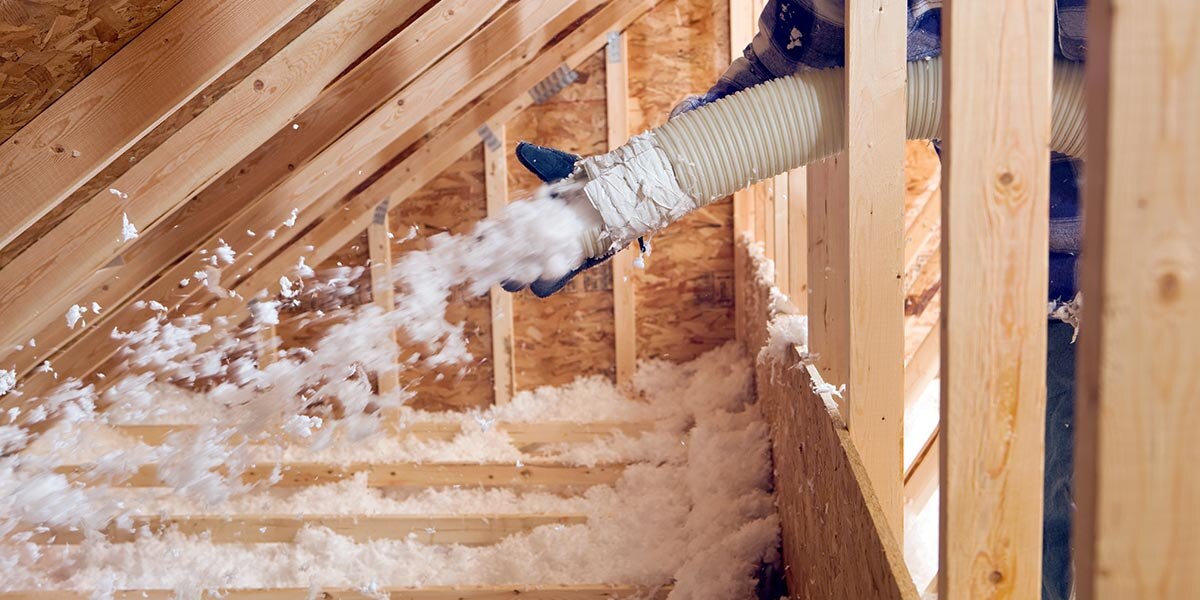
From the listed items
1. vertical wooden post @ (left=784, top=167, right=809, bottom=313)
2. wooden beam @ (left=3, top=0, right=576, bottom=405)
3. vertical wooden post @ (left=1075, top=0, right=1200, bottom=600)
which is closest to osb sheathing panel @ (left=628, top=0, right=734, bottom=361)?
wooden beam @ (left=3, top=0, right=576, bottom=405)

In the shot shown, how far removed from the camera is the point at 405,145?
3.99 m

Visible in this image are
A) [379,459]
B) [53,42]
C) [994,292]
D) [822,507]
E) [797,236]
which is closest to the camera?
[994,292]

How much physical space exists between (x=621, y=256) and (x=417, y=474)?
5.14ft

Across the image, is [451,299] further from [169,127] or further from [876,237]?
[876,237]

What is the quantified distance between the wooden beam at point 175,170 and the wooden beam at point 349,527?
46.7 inches

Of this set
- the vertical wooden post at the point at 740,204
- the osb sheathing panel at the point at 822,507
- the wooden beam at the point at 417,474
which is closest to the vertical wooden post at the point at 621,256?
the vertical wooden post at the point at 740,204

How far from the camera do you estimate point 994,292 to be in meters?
0.78

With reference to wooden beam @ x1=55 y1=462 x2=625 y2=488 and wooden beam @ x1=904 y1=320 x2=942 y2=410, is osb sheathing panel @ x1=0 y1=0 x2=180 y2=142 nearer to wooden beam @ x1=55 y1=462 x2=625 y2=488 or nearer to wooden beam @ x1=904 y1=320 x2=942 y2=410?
wooden beam @ x1=55 y1=462 x2=625 y2=488

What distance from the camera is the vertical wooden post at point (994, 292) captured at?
76cm

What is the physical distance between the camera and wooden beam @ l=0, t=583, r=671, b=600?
2227 millimetres

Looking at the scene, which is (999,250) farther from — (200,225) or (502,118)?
(502,118)

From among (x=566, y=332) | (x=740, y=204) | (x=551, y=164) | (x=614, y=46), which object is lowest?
(x=566, y=332)

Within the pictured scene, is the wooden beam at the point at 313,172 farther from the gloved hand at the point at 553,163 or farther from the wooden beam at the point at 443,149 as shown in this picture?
the gloved hand at the point at 553,163

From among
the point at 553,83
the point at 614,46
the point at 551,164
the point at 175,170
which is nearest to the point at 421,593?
the point at 175,170
